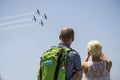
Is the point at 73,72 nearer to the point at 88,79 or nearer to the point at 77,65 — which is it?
the point at 77,65

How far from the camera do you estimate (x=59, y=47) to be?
4.44m

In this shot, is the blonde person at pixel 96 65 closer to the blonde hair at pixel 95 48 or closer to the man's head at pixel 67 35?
the blonde hair at pixel 95 48

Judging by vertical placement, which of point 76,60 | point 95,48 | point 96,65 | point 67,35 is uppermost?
point 67,35

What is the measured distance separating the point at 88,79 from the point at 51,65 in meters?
0.90

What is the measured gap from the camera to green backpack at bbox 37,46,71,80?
4.29 m

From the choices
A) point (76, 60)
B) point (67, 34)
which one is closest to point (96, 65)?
point (76, 60)

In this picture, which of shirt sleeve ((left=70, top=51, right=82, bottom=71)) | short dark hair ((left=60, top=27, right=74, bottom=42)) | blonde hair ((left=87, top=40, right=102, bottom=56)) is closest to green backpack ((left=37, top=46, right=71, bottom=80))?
shirt sleeve ((left=70, top=51, right=82, bottom=71))

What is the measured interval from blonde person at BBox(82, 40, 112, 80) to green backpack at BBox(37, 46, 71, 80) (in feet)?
1.97

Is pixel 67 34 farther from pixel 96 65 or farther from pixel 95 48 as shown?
pixel 96 65

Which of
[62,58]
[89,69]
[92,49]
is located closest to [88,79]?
[89,69]

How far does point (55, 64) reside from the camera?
4.33 m

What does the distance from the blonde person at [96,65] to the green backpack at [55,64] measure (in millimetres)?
601

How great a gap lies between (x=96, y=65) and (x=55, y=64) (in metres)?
0.87

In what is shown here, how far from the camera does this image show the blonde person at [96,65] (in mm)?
4816
